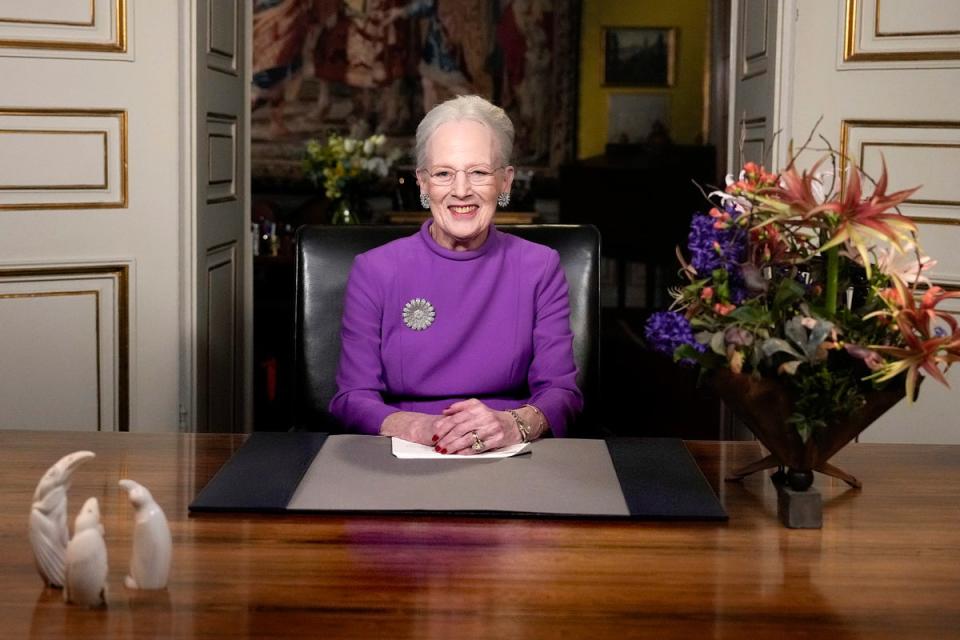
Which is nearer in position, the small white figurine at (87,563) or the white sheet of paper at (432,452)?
the small white figurine at (87,563)

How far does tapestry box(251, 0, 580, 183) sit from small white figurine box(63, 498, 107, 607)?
22.2 ft

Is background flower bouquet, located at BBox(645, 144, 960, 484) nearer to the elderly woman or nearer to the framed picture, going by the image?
the elderly woman

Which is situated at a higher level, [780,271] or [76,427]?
[780,271]

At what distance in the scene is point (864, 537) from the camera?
1.54 metres

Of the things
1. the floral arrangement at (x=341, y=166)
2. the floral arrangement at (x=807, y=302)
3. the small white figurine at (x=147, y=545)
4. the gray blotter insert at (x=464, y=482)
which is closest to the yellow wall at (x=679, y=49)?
the floral arrangement at (x=341, y=166)

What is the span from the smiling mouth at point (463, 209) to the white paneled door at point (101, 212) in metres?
1.46

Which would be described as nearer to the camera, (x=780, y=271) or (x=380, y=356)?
(x=780, y=271)

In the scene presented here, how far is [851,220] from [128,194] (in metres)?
2.61

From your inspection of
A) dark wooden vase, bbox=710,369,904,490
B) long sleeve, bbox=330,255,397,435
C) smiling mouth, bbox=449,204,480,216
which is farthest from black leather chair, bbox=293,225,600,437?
dark wooden vase, bbox=710,369,904,490

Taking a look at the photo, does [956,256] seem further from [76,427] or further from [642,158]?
[642,158]

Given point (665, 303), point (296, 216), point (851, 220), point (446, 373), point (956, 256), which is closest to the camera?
point (851, 220)

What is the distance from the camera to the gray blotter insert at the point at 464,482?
161 centimetres

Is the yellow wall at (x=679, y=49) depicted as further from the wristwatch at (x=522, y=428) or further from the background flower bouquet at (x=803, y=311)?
the background flower bouquet at (x=803, y=311)

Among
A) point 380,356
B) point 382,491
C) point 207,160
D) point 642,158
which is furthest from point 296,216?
point 382,491
